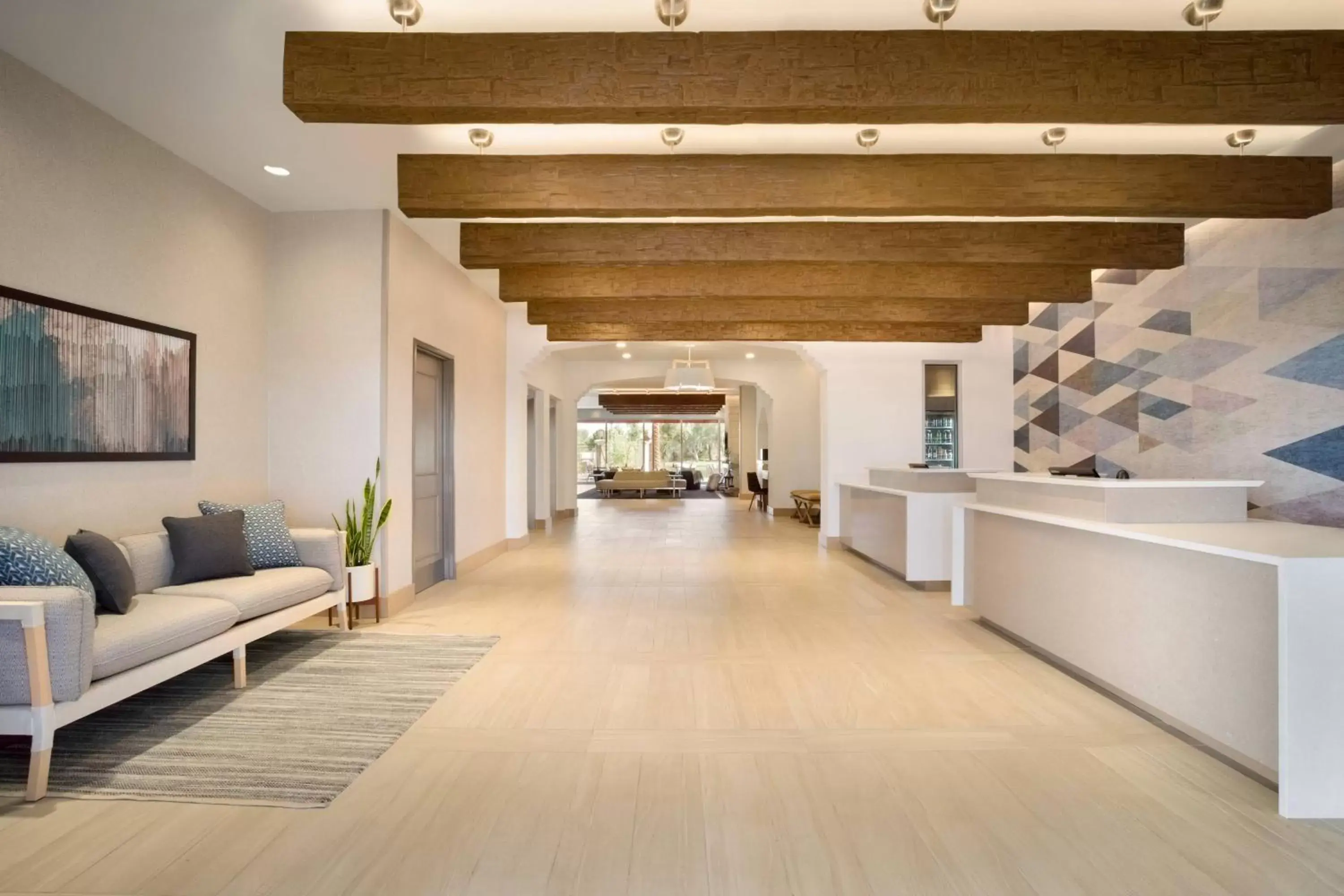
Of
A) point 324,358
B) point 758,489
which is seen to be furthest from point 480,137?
point 758,489

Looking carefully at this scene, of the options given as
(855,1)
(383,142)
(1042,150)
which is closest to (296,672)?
(383,142)

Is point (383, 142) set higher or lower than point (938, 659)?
higher

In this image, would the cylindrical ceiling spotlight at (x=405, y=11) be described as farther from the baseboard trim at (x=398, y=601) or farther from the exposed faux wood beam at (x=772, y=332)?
the exposed faux wood beam at (x=772, y=332)

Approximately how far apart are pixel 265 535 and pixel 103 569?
110 centimetres

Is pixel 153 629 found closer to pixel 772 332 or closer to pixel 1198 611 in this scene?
pixel 1198 611

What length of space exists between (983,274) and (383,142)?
4449 millimetres

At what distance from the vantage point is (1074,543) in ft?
11.9

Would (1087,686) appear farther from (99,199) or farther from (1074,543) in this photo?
(99,199)

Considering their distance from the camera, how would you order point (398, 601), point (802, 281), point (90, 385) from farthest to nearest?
point (802, 281) < point (398, 601) < point (90, 385)

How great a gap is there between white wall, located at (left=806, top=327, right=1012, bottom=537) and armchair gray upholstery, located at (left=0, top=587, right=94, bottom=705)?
7179 millimetres

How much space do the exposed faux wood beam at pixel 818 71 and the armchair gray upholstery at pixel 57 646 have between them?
1.99 m

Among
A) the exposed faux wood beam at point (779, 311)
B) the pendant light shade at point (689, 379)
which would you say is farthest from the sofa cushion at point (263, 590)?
the pendant light shade at point (689, 379)

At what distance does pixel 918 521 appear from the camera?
6016mm

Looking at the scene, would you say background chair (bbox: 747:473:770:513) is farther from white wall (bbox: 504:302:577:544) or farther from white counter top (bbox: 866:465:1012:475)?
white counter top (bbox: 866:465:1012:475)
